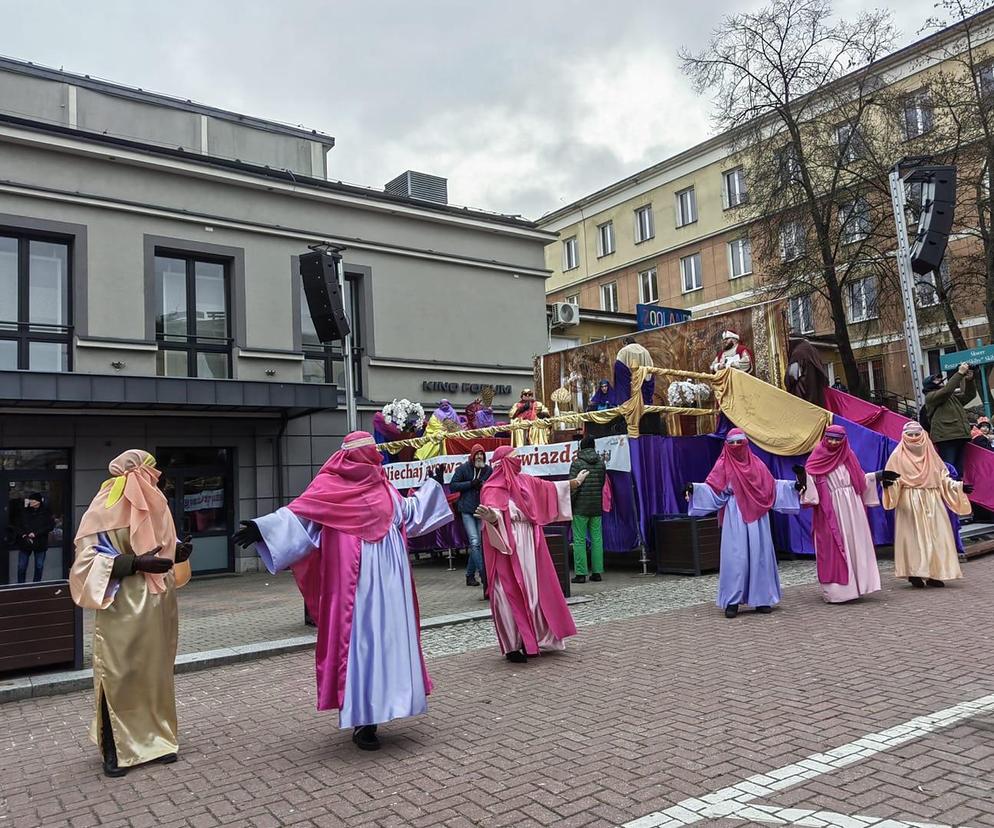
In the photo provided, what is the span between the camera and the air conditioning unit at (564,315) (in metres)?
24.8

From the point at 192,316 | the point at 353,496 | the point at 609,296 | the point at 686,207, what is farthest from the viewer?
the point at 609,296

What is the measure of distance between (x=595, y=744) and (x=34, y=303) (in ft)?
48.5

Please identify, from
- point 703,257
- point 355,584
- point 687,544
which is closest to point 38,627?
point 355,584

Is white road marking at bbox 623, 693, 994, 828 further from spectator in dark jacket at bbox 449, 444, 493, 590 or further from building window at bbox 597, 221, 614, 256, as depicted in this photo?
building window at bbox 597, 221, 614, 256

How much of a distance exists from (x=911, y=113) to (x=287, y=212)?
18566 millimetres

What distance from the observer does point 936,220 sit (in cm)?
1262

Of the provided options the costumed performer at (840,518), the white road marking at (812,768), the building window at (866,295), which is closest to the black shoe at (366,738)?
the white road marking at (812,768)

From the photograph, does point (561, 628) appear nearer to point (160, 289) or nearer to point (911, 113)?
point (160, 289)

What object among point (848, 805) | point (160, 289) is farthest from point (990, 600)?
point (160, 289)

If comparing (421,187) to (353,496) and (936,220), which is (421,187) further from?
(353,496)

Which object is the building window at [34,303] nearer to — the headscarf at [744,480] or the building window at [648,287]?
the headscarf at [744,480]

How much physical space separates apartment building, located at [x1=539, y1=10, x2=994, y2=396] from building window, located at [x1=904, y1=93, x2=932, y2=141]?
272 millimetres

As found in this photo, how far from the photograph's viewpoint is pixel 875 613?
8234 mm

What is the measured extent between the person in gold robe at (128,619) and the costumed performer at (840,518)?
660cm
